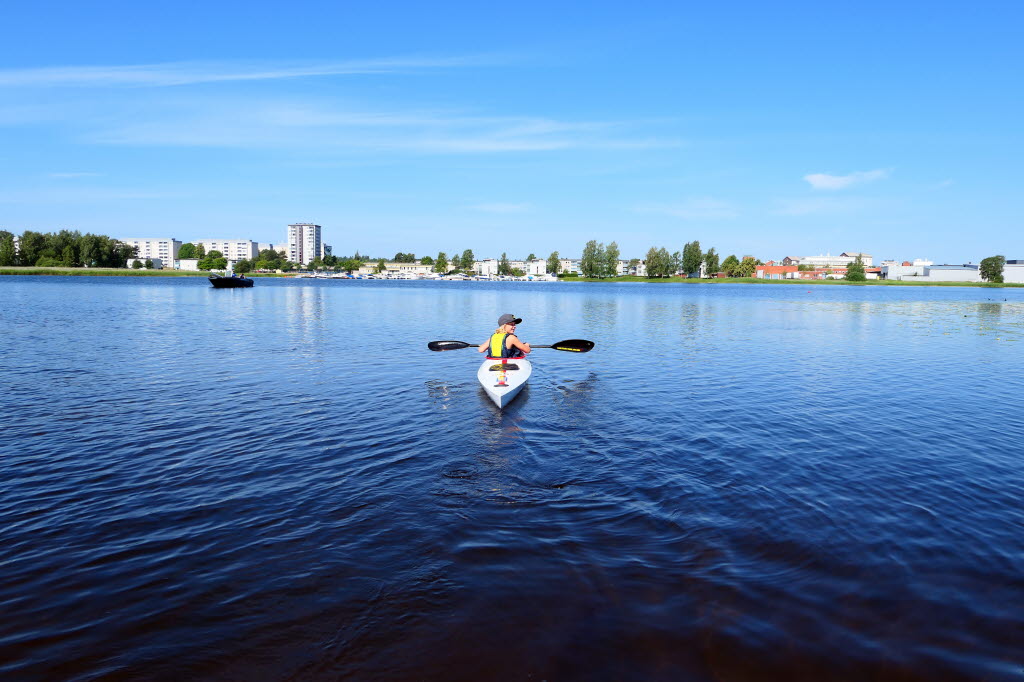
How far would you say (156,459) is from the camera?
35.7 ft

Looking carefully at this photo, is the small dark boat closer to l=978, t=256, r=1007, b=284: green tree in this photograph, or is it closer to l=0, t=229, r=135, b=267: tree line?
l=0, t=229, r=135, b=267: tree line

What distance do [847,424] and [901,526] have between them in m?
6.53

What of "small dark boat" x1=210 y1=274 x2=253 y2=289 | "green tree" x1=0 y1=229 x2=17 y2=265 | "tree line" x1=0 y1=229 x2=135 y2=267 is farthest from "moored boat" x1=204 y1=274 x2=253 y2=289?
"green tree" x1=0 y1=229 x2=17 y2=265

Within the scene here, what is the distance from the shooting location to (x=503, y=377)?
15.8 m

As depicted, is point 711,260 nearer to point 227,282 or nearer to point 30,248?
point 227,282

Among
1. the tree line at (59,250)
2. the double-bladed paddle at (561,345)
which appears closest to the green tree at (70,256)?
the tree line at (59,250)

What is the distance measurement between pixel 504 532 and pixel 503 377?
788cm

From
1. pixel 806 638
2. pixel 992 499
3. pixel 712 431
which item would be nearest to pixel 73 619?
pixel 806 638

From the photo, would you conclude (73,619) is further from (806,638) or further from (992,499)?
(992,499)

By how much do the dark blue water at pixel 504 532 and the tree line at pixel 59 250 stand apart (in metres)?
176

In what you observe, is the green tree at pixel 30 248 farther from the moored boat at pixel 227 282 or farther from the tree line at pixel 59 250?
the moored boat at pixel 227 282

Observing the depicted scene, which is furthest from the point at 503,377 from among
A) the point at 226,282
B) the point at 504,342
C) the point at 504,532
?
the point at 226,282

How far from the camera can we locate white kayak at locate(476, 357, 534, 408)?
15.6 m

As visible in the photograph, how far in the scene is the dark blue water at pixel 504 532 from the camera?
223 inches
